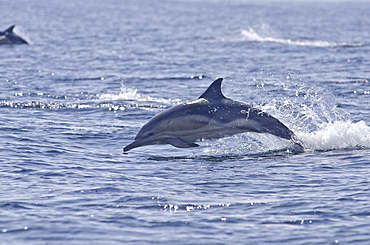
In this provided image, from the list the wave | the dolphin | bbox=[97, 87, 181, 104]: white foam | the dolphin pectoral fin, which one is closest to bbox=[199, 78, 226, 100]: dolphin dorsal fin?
the dolphin pectoral fin

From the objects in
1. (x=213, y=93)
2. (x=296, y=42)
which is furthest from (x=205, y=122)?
(x=296, y=42)

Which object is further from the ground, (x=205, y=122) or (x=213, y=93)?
(x=213, y=93)

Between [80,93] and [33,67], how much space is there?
787cm

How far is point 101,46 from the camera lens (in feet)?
147

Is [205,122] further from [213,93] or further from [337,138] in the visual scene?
[337,138]

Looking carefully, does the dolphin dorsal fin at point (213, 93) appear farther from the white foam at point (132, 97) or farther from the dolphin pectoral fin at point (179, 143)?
the white foam at point (132, 97)

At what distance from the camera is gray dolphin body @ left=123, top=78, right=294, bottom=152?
52.4 ft

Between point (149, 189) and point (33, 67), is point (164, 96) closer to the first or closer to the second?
point (33, 67)

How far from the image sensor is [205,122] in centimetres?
1602

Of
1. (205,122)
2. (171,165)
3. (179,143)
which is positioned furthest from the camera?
(205,122)

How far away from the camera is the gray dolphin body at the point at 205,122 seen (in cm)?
1597

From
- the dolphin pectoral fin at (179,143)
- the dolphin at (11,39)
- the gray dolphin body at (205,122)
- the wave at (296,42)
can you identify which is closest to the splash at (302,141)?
the gray dolphin body at (205,122)

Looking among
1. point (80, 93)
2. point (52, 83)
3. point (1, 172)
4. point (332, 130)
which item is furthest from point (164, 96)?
point (1, 172)

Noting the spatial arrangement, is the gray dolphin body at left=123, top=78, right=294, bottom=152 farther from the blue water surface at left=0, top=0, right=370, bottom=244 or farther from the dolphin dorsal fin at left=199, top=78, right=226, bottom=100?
the blue water surface at left=0, top=0, right=370, bottom=244
